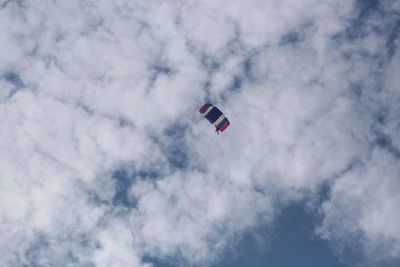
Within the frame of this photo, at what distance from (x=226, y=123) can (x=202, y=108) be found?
4.57m

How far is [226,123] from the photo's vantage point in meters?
45.3

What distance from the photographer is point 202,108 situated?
43438 mm
